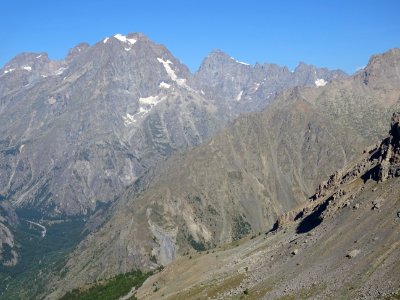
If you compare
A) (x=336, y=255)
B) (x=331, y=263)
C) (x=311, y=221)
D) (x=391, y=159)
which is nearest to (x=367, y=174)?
(x=391, y=159)

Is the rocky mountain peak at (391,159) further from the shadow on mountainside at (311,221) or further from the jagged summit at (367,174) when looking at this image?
the shadow on mountainside at (311,221)

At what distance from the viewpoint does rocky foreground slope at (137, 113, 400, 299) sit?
113m

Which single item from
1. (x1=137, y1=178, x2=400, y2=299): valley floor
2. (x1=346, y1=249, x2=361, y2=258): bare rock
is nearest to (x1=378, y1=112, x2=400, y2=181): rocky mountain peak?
(x1=137, y1=178, x2=400, y2=299): valley floor

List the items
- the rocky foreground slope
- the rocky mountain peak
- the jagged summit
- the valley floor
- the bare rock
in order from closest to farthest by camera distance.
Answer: the valley floor < the rocky foreground slope < the bare rock < the rocky mountain peak < the jagged summit

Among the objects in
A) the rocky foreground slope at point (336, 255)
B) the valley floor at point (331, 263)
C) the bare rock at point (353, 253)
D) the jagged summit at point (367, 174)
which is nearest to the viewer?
the valley floor at point (331, 263)

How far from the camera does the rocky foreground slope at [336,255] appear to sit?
372 ft

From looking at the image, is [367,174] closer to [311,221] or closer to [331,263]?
[311,221]

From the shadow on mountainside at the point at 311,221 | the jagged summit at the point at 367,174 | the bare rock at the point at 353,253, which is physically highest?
the jagged summit at the point at 367,174

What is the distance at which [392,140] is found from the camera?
16238cm

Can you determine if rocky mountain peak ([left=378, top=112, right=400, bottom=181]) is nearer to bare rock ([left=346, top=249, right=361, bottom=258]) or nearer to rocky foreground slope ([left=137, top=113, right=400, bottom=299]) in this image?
rocky foreground slope ([left=137, top=113, right=400, bottom=299])

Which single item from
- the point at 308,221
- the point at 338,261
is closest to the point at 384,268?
the point at 338,261

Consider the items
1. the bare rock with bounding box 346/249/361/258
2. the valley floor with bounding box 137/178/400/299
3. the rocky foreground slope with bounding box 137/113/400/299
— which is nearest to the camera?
the valley floor with bounding box 137/178/400/299

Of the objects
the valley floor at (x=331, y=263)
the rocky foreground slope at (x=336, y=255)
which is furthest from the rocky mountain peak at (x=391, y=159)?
the valley floor at (x=331, y=263)

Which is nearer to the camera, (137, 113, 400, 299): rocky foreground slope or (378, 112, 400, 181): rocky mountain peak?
(137, 113, 400, 299): rocky foreground slope
